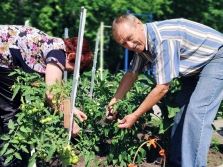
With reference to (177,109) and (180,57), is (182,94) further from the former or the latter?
(180,57)

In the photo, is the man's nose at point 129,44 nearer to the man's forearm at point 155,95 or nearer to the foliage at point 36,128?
the man's forearm at point 155,95

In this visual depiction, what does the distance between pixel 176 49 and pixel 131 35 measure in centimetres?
35

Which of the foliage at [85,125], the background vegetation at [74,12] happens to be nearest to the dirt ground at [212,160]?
the foliage at [85,125]

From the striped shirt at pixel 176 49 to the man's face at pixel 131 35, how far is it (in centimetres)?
6

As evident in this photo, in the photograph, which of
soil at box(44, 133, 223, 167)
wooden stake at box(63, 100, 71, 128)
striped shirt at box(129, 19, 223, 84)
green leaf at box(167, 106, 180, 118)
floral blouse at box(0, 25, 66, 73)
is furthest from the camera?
soil at box(44, 133, 223, 167)

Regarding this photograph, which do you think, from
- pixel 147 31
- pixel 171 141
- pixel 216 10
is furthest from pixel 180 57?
pixel 216 10

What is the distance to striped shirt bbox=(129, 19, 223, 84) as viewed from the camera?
3445 millimetres

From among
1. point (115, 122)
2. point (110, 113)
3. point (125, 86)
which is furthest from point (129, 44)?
point (115, 122)

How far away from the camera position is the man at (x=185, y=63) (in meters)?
3.45

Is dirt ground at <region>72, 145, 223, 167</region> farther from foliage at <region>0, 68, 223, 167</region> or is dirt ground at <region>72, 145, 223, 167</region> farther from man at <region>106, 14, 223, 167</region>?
man at <region>106, 14, 223, 167</region>

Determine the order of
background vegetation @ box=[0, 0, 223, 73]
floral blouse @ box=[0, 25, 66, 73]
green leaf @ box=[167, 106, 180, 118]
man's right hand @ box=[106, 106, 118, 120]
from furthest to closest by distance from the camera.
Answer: background vegetation @ box=[0, 0, 223, 73] < green leaf @ box=[167, 106, 180, 118] < man's right hand @ box=[106, 106, 118, 120] < floral blouse @ box=[0, 25, 66, 73]

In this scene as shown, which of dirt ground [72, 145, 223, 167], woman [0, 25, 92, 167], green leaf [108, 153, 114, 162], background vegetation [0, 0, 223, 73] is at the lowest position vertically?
dirt ground [72, 145, 223, 167]

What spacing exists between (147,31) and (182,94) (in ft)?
2.96

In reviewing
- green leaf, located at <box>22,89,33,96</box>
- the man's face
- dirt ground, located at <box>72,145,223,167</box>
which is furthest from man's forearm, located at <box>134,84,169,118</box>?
dirt ground, located at <box>72,145,223,167</box>
